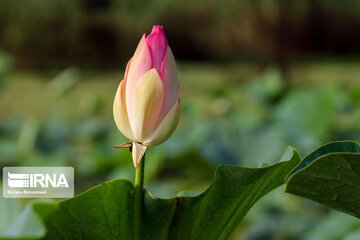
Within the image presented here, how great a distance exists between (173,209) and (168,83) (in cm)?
7

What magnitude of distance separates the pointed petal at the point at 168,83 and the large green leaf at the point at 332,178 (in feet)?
0.23

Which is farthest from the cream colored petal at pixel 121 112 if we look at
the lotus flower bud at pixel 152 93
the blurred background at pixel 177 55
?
the blurred background at pixel 177 55

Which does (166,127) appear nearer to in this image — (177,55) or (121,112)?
(121,112)

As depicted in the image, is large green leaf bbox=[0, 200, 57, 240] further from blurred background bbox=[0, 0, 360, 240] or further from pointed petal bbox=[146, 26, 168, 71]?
blurred background bbox=[0, 0, 360, 240]

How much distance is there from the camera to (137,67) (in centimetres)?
28

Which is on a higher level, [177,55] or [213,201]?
[213,201]

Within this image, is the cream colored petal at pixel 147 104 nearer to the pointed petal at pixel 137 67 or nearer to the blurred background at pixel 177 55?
the pointed petal at pixel 137 67

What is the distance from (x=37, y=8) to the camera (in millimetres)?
8633

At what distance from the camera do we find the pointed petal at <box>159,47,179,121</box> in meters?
0.28

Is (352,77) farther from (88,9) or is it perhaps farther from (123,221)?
(123,221)

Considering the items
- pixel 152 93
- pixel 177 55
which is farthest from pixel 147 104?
pixel 177 55

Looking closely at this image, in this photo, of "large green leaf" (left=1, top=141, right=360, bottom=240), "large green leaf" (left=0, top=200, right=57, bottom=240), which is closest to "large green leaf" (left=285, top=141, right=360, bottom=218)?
"large green leaf" (left=1, top=141, right=360, bottom=240)

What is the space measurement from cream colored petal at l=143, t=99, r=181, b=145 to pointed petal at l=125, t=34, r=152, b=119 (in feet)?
0.05

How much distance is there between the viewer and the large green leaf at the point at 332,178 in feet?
0.89
